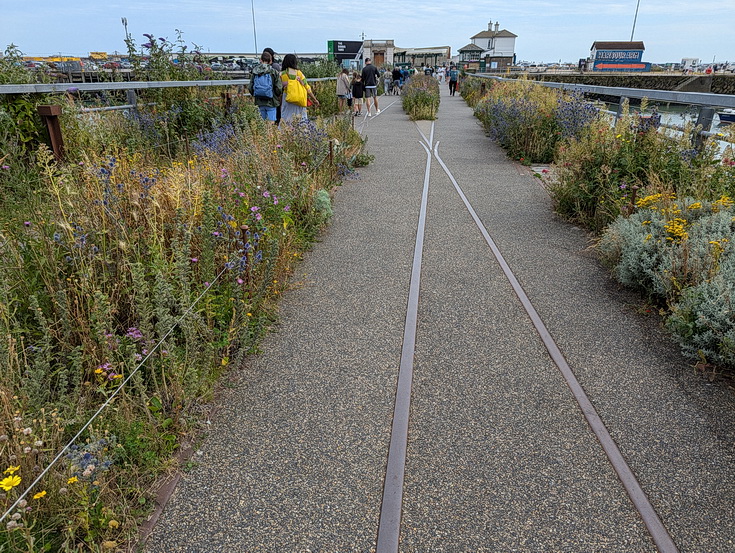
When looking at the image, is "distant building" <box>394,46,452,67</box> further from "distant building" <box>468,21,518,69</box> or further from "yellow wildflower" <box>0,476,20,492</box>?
"yellow wildflower" <box>0,476,20,492</box>

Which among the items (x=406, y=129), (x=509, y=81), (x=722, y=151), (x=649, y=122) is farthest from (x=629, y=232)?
(x=509, y=81)

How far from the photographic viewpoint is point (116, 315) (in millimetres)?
3502

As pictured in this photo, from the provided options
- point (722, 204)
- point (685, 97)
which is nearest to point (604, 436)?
point (722, 204)

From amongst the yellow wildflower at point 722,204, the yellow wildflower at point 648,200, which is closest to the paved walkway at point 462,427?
the yellow wildflower at point 648,200

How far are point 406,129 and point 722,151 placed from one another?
1125cm

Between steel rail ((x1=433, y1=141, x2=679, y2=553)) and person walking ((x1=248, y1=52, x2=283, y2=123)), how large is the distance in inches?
263

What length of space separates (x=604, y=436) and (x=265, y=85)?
8859mm

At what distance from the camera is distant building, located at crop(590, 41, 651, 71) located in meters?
89.8

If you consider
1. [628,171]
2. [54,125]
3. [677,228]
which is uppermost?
[54,125]

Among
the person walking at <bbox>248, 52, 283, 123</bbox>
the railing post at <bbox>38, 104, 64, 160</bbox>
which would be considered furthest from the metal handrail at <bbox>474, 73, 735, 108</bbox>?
the railing post at <bbox>38, 104, 64, 160</bbox>

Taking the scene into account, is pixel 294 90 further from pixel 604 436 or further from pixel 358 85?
pixel 604 436

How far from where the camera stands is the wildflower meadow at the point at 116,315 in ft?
7.14

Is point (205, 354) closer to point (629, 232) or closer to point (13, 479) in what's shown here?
point (13, 479)

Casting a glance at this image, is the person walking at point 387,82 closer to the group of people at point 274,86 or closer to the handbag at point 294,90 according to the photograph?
the group of people at point 274,86
